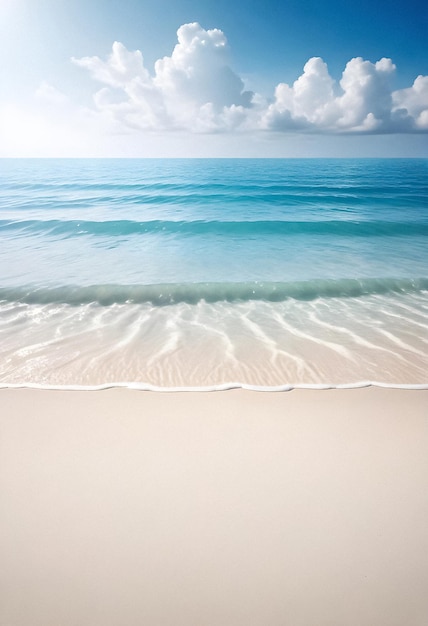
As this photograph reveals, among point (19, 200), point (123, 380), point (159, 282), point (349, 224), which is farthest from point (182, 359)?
point (19, 200)

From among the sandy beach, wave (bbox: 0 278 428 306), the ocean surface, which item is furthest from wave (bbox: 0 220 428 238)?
the sandy beach

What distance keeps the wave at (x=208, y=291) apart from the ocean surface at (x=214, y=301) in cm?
5

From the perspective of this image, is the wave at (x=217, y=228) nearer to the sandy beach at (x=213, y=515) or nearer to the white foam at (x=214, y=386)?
the white foam at (x=214, y=386)

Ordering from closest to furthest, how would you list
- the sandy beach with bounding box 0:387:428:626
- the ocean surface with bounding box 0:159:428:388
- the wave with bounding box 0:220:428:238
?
the sandy beach with bounding box 0:387:428:626
the ocean surface with bounding box 0:159:428:388
the wave with bounding box 0:220:428:238

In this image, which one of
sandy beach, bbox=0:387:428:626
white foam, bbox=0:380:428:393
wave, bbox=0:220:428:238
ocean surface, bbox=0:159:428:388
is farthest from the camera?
wave, bbox=0:220:428:238

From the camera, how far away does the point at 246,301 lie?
7.91m

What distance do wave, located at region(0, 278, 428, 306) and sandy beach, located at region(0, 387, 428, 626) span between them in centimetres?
446

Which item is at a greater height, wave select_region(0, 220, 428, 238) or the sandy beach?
wave select_region(0, 220, 428, 238)

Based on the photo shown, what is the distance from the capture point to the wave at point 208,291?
805 cm

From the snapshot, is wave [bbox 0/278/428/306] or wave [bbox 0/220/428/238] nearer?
wave [bbox 0/278/428/306]

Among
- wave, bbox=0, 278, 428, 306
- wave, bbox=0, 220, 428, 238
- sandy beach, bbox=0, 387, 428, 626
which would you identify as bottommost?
sandy beach, bbox=0, 387, 428, 626

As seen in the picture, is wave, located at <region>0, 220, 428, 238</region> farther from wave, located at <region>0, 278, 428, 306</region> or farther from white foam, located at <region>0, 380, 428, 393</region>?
white foam, located at <region>0, 380, 428, 393</region>

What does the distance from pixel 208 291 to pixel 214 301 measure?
75 centimetres

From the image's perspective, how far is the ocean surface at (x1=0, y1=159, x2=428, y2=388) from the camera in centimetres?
489
